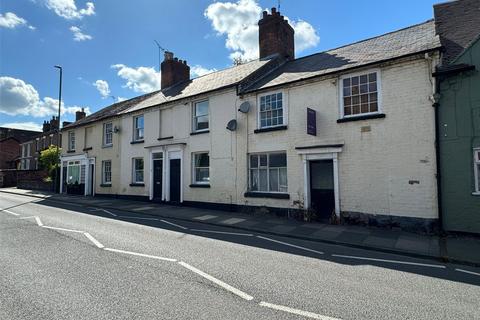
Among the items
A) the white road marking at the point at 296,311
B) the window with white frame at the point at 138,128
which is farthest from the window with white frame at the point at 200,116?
the white road marking at the point at 296,311

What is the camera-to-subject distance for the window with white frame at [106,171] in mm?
22312

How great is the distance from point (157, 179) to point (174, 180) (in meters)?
1.59

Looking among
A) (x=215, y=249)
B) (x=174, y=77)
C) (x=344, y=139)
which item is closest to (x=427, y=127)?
(x=344, y=139)

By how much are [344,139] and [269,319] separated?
897 centimetres

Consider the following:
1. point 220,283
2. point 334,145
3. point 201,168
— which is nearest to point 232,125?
point 201,168

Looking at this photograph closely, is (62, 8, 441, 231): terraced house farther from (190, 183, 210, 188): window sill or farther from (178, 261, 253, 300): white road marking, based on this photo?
(178, 261, 253, 300): white road marking

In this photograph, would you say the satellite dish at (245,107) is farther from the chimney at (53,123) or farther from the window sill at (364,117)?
the chimney at (53,123)

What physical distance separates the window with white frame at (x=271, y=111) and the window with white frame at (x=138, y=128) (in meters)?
9.60

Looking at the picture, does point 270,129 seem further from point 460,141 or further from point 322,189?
point 460,141

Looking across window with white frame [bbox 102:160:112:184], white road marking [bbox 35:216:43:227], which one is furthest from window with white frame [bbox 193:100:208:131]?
window with white frame [bbox 102:160:112:184]

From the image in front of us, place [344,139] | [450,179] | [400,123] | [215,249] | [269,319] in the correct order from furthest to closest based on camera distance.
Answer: [344,139]
[400,123]
[450,179]
[215,249]
[269,319]

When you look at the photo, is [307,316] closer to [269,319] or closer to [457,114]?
[269,319]

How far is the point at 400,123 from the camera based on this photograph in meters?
10.4

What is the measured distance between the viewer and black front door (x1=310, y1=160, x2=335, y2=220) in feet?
39.8
